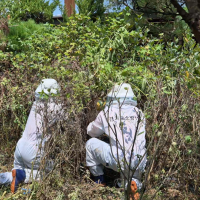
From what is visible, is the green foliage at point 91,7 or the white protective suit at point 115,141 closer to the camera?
the white protective suit at point 115,141

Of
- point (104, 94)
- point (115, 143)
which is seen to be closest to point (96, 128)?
point (115, 143)

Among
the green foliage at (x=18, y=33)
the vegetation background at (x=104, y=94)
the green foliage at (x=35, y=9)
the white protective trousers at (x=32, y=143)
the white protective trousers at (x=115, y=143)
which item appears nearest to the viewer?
the vegetation background at (x=104, y=94)

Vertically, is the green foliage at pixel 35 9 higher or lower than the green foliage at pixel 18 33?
higher

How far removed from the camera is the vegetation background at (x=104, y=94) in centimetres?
286

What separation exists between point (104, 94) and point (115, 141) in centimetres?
98

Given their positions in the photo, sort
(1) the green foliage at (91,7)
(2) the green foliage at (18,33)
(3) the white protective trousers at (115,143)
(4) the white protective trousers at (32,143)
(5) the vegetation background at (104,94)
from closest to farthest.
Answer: (5) the vegetation background at (104,94), (3) the white protective trousers at (115,143), (4) the white protective trousers at (32,143), (2) the green foliage at (18,33), (1) the green foliage at (91,7)

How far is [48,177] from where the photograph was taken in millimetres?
2838

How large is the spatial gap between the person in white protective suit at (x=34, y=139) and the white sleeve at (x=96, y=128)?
1.32 ft

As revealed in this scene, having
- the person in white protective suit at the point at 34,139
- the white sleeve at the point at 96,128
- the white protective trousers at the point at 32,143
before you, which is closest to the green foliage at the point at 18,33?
the person in white protective suit at the point at 34,139

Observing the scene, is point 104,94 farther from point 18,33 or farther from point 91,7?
point 91,7

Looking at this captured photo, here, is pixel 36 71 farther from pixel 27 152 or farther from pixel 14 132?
pixel 27 152

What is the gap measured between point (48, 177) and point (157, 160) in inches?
44.2

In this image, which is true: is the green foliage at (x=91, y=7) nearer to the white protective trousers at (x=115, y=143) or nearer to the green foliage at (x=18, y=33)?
the green foliage at (x=18, y=33)

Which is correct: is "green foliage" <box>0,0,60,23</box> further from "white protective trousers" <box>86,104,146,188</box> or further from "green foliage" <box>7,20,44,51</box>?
"white protective trousers" <box>86,104,146,188</box>
